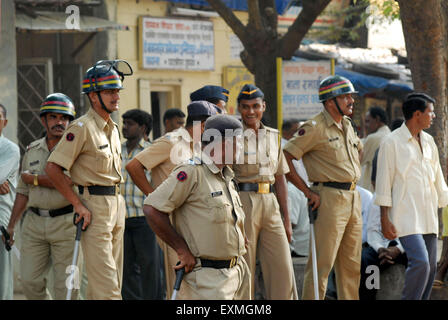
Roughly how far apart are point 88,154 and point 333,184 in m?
2.33

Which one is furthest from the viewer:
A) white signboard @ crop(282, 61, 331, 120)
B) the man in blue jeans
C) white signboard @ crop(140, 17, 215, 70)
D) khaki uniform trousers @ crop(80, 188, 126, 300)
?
white signboard @ crop(140, 17, 215, 70)

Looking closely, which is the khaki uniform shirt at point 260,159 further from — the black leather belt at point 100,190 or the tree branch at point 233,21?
the tree branch at point 233,21

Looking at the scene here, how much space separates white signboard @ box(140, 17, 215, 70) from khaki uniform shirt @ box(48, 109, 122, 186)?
23.2 ft

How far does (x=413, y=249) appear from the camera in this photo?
23.8 ft

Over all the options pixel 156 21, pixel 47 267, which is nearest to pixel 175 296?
pixel 47 267

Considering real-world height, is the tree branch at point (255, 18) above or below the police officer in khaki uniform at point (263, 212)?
above

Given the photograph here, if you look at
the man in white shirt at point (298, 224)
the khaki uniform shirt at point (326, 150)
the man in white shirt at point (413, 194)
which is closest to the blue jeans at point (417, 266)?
the man in white shirt at point (413, 194)

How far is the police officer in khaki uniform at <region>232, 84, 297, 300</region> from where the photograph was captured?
6945 mm

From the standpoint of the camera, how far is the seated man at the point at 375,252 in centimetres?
821

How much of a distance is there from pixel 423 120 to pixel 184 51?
7237 millimetres

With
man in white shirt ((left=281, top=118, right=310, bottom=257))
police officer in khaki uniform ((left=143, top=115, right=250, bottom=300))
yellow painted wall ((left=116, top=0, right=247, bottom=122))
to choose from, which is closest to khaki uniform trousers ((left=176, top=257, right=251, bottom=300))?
police officer in khaki uniform ((left=143, top=115, right=250, bottom=300))

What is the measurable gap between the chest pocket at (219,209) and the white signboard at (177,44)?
29.1 feet

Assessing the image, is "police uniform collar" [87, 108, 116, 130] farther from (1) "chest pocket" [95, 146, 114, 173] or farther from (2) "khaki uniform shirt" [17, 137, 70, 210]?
A: (2) "khaki uniform shirt" [17, 137, 70, 210]

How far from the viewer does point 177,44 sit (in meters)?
14.0
